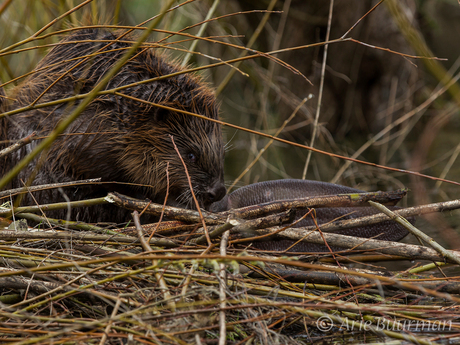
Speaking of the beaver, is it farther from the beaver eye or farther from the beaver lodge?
the beaver eye

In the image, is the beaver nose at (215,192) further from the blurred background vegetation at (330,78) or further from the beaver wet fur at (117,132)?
the blurred background vegetation at (330,78)

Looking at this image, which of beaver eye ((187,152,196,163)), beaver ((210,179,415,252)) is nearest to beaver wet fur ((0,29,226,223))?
beaver eye ((187,152,196,163))

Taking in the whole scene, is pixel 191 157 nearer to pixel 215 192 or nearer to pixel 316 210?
pixel 215 192

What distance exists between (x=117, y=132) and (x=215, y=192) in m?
0.50

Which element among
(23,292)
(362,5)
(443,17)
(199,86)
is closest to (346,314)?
(23,292)

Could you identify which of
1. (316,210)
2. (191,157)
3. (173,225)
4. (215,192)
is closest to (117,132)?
(191,157)

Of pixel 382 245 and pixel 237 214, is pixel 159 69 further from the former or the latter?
pixel 382 245

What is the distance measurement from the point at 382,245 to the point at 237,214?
0.48 m

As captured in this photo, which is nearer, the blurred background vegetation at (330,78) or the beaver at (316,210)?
the beaver at (316,210)

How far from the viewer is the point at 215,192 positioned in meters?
2.24

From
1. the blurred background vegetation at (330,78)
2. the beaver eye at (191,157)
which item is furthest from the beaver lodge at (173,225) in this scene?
the blurred background vegetation at (330,78)

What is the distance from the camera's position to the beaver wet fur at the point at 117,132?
209 centimetres

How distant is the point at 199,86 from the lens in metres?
2.34

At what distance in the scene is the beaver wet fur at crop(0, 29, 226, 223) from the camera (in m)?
2.09
